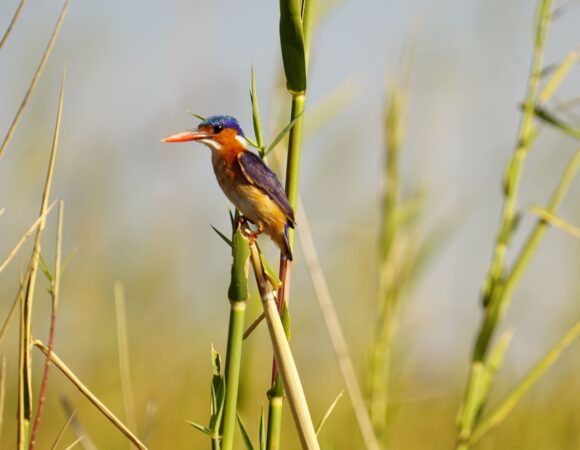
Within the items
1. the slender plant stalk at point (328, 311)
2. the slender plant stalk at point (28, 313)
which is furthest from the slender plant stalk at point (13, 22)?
the slender plant stalk at point (328, 311)

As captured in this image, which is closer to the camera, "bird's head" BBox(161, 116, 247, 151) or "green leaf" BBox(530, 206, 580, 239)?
"bird's head" BBox(161, 116, 247, 151)

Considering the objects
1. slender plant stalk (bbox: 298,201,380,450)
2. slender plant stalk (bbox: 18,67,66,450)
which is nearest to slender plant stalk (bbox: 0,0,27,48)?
slender plant stalk (bbox: 18,67,66,450)

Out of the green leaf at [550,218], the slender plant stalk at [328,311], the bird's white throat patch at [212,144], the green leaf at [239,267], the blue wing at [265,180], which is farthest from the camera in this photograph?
the green leaf at [550,218]

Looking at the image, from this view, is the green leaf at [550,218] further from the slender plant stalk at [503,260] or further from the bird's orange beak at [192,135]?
the bird's orange beak at [192,135]

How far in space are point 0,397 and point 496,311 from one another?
0.91 metres

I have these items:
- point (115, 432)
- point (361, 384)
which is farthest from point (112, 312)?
point (361, 384)

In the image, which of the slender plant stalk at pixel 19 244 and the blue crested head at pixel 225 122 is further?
Answer: the blue crested head at pixel 225 122

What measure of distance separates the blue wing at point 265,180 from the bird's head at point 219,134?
3 centimetres

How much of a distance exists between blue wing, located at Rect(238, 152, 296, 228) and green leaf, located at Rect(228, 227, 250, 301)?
11 centimetres

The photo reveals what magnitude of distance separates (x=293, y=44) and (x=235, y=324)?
0.35 meters

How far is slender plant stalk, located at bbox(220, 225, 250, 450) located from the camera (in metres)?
0.94

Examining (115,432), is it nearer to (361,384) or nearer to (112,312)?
(112,312)

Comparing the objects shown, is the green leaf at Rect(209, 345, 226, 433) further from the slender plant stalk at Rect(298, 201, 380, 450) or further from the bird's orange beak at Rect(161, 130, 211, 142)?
the slender plant stalk at Rect(298, 201, 380, 450)

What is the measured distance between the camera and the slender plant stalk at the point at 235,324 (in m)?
0.94
